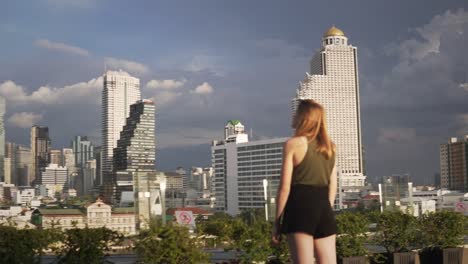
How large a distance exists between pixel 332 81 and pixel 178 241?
350 ft

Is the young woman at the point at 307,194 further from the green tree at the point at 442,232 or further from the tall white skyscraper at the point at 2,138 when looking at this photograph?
the tall white skyscraper at the point at 2,138

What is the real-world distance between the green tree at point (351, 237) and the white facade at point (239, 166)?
6635 centimetres

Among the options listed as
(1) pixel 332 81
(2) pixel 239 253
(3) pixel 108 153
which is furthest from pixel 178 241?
(3) pixel 108 153

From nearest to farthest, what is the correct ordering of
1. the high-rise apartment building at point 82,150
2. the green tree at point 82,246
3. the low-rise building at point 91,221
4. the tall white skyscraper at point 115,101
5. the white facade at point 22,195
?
the green tree at point 82,246 → the low-rise building at point 91,221 → the white facade at point 22,195 → the high-rise apartment building at point 82,150 → the tall white skyscraper at point 115,101

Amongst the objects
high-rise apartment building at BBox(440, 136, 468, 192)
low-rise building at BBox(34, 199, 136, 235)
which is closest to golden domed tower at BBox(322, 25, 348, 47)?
high-rise apartment building at BBox(440, 136, 468, 192)

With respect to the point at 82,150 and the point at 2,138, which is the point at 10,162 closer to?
the point at 2,138

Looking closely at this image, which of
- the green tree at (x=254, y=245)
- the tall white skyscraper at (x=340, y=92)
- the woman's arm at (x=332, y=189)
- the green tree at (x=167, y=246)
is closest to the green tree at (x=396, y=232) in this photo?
the green tree at (x=254, y=245)

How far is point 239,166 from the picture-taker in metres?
91.4

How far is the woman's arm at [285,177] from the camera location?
7.82 ft

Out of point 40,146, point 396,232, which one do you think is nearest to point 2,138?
point 40,146

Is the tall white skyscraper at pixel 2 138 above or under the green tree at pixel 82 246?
above

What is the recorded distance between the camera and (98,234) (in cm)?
505

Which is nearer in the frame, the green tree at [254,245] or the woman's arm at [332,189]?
the woman's arm at [332,189]

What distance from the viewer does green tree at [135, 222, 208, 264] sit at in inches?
191
